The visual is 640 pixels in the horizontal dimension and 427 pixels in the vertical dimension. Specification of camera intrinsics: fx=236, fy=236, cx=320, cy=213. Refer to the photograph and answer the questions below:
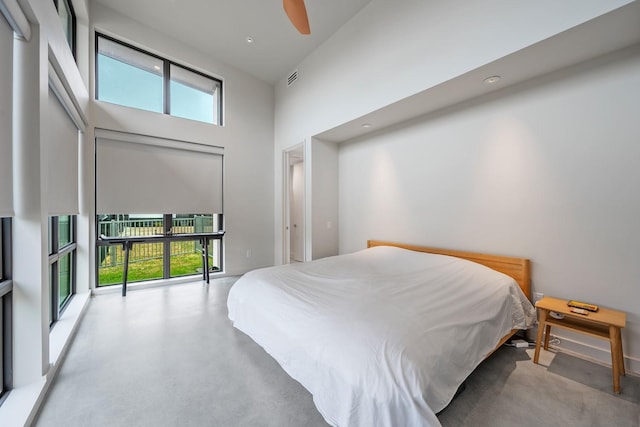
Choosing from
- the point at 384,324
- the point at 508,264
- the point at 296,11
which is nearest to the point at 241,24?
the point at 296,11

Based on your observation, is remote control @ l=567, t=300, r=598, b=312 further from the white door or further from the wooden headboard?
the white door

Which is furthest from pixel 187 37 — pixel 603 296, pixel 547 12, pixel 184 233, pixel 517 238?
pixel 603 296

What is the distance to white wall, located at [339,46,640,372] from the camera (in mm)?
1834

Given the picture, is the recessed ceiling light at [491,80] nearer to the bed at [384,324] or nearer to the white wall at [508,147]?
the white wall at [508,147]

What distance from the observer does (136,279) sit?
3.83 m

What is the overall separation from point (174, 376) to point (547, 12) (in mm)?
3827

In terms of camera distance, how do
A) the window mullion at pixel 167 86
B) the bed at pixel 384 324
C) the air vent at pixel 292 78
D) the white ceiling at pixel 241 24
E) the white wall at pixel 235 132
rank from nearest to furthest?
1. the bed at pixel 384 324
2. the white ceiling at pixel 241 24
3. the white wall at pixel 235 132
4. the window mullion at pixel 167 86
5. the air vent at pixel 292 78

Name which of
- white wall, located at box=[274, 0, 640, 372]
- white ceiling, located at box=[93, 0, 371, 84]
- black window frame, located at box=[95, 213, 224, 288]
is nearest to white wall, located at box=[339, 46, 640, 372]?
white wall, located at box=[274, 0, 640, 372]

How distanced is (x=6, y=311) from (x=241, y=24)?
3.97m

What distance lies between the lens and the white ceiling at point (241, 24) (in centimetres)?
312

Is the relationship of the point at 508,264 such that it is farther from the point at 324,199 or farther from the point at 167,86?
the point at 167,86

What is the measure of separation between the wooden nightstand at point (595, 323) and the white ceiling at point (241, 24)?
3886 millimetres

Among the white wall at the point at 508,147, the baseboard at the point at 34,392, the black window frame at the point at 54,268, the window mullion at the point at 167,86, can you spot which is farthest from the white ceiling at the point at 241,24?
the baseboard at the point at 34,392

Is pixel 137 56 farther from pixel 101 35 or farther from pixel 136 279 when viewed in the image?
pixel 136 279
